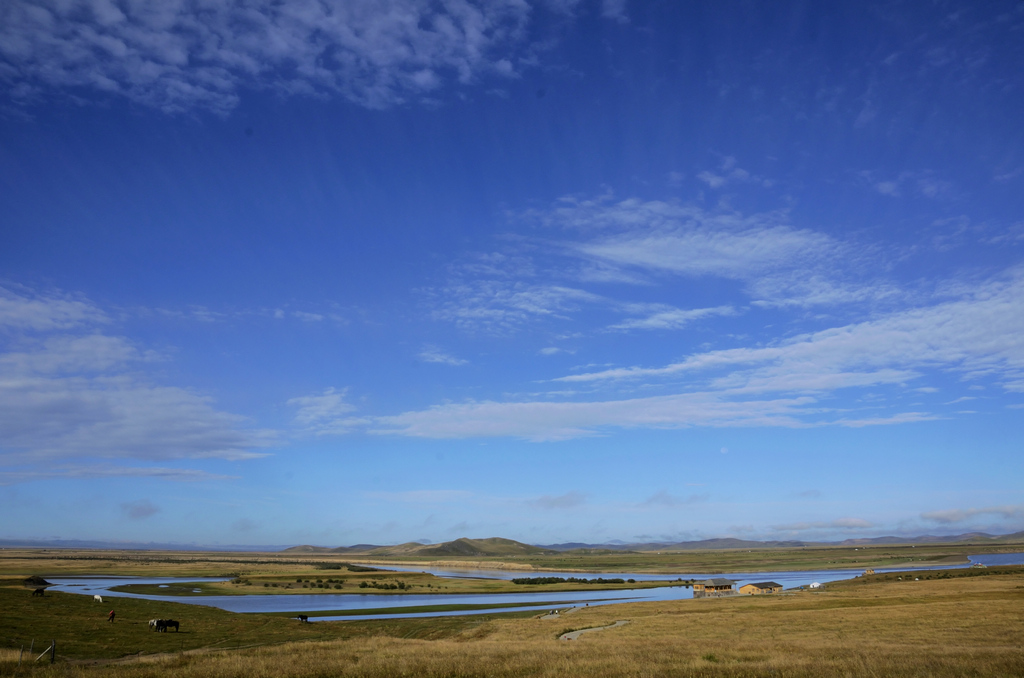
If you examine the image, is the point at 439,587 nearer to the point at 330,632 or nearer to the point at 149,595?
the point at 149,595

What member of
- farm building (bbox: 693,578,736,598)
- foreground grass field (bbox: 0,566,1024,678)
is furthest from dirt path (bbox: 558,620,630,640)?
farm building (bbox: 693,578,736,598)

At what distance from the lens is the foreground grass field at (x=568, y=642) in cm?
2481

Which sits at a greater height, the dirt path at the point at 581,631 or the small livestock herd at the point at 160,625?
the small livestock herd at the point at 160,625

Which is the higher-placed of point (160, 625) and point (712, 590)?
Result: point (160, 625)

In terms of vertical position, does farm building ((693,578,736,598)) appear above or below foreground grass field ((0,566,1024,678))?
below

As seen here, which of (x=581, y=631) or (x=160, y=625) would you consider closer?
(x=160, y=625)

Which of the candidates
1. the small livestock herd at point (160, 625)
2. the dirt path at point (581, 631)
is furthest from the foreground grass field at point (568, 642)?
the small livestock herd at point (160, 625)

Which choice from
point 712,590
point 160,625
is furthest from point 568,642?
point 712,590

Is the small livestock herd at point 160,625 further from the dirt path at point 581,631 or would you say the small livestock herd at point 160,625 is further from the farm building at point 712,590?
the farm building at point 712,590

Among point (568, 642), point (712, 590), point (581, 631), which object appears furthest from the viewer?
point (712, 590)

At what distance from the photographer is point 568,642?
123 ft

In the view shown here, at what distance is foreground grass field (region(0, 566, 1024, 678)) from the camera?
24.8 metres

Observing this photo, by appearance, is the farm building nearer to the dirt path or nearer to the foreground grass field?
the foreground grass field

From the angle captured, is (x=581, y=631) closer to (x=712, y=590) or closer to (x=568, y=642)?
(x=568, y=642)
